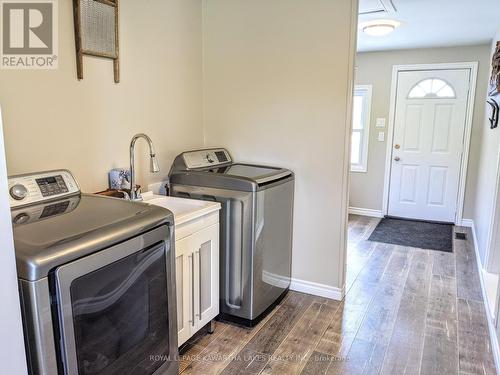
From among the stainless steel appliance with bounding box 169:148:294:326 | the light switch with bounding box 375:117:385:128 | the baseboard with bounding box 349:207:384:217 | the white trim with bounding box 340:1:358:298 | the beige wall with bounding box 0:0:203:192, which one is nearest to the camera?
the beige wall with bounding box 0:0:203:192

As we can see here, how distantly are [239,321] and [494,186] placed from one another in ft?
7.44

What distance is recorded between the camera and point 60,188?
1783 mm

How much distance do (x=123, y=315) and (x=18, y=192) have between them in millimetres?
682

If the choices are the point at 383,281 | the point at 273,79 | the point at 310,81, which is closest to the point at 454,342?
the point at 383,281

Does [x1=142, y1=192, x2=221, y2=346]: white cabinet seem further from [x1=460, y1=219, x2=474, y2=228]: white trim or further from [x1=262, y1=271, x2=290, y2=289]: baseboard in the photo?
[x1=460, y1=219, x2=474, y2=228]: white trim

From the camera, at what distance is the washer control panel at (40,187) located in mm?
1585

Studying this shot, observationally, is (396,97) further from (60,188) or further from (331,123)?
(60,188)

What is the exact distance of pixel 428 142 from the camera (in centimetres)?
495

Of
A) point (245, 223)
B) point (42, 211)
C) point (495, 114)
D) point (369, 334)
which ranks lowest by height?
point (369, 334)

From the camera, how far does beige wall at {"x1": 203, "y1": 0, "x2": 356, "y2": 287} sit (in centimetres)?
262

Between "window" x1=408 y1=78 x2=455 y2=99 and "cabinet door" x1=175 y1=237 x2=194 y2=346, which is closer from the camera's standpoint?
"cabinet door" x1=175 y1=237 x2=194 y2=346

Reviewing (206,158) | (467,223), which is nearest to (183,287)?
(206,158)

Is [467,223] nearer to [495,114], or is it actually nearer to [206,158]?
[495,114]

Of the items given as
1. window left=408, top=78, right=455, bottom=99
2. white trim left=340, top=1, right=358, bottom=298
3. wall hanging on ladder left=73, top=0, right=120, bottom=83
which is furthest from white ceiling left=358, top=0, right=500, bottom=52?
wall hanging on ladder left=73, top=0, right=120, bottom=83
